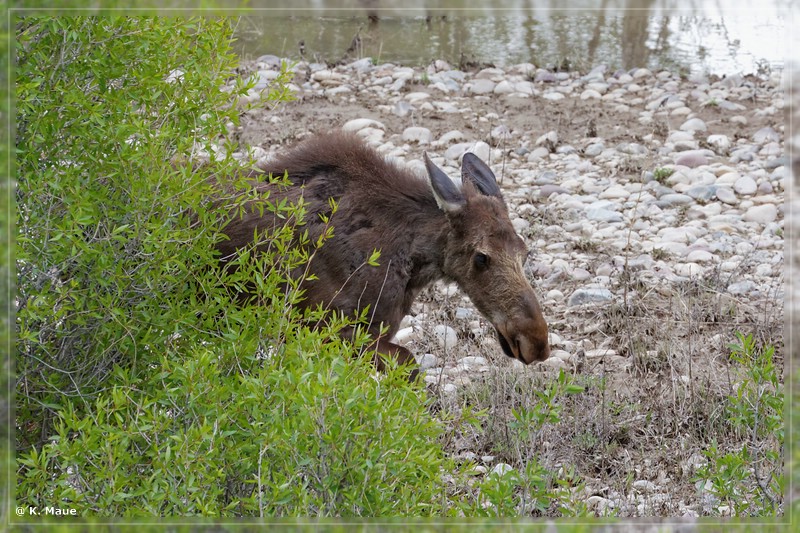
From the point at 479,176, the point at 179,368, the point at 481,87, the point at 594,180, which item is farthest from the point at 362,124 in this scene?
the point at 179,368

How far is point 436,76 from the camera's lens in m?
14.5

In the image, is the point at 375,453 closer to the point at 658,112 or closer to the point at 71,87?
the point at 71,87

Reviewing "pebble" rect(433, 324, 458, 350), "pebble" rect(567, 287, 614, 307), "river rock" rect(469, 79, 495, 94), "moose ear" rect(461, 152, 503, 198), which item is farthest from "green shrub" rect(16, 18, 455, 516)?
"river rock" rect(469, 79, 495, 94)

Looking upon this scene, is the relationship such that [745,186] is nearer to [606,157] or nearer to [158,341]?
[606,157]

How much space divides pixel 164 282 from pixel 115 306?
0.93ft

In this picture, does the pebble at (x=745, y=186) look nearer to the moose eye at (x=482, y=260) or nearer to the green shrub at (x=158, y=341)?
the moose eye at (x=482, y=260)

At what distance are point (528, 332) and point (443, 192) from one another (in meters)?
1.09

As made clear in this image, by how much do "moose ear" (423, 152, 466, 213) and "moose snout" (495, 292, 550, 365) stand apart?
0.77 m

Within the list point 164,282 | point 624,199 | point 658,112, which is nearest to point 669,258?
point 624,199

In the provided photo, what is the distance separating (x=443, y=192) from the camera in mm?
6742

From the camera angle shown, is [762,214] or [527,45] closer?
[762,214]

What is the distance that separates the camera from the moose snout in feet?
21.5

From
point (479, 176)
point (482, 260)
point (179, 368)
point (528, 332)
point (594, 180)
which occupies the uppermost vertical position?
point (179, 368)

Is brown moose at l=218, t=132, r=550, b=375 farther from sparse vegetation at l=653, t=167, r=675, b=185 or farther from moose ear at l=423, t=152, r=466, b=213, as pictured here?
sparse vegetation at l=653, t=167, r=675, b=185
